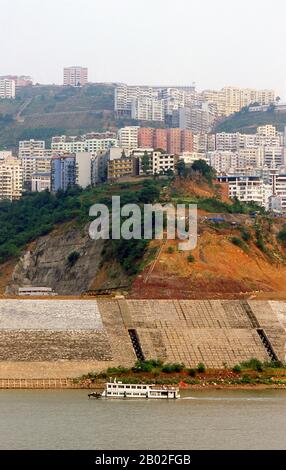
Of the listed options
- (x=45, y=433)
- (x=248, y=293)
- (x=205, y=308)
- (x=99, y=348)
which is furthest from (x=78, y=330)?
(x=45, y=433)

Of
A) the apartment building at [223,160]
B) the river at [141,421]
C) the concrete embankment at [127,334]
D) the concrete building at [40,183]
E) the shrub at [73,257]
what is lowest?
the river at [141,421]

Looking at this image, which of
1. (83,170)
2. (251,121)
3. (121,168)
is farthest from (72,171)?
(251,121)

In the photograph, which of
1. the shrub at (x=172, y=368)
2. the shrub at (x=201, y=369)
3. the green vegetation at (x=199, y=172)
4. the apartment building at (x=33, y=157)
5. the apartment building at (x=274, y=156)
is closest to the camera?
the shrub at (x=172, y=368)

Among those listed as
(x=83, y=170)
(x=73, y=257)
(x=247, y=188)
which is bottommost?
(x=73, y=257)

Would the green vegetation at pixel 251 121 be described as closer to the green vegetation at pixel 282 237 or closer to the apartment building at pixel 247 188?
the apartment building at pixel 247 188

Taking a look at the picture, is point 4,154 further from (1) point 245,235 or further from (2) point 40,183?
(1) point 245,235

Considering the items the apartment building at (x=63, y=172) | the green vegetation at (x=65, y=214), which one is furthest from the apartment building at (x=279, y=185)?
the green vegetation at (x=65, y=214)

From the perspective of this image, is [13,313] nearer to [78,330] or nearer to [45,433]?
[78,330]
